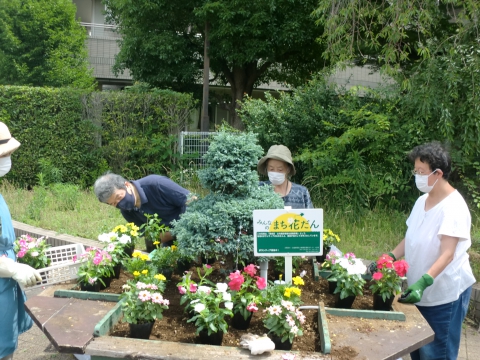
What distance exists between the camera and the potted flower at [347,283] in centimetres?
256

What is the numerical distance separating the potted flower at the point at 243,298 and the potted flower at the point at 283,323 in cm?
11

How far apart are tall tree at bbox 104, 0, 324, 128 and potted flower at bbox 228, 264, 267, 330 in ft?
34.0

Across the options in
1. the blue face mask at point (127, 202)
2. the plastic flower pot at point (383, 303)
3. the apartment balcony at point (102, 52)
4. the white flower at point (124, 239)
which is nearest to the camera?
the plastic flower pot at point (383, 303)

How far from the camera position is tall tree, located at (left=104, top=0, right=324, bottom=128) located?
39.6ft

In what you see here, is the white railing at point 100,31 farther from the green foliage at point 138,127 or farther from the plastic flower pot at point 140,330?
the plastic flower pot at point 140,330

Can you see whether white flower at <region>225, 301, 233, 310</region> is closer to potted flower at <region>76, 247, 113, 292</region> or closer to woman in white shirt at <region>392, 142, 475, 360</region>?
potted flower at <region>76, 247, 113, 292</region>

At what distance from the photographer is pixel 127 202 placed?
3395 millimetres

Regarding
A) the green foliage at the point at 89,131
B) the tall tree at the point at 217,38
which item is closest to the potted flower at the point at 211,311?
the green foliage at the point at 89,131

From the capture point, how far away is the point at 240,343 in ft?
6.84

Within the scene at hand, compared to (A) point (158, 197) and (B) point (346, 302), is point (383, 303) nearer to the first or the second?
(B) point (346, 302)

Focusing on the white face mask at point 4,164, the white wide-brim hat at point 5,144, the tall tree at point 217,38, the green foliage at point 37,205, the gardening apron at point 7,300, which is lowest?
the green foliage at point 37,205

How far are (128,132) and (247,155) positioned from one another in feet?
24.6

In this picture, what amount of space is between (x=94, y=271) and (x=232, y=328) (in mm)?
931

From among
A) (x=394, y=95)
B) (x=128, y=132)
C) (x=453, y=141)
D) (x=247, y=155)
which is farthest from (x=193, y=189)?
(x=247, y=155)
